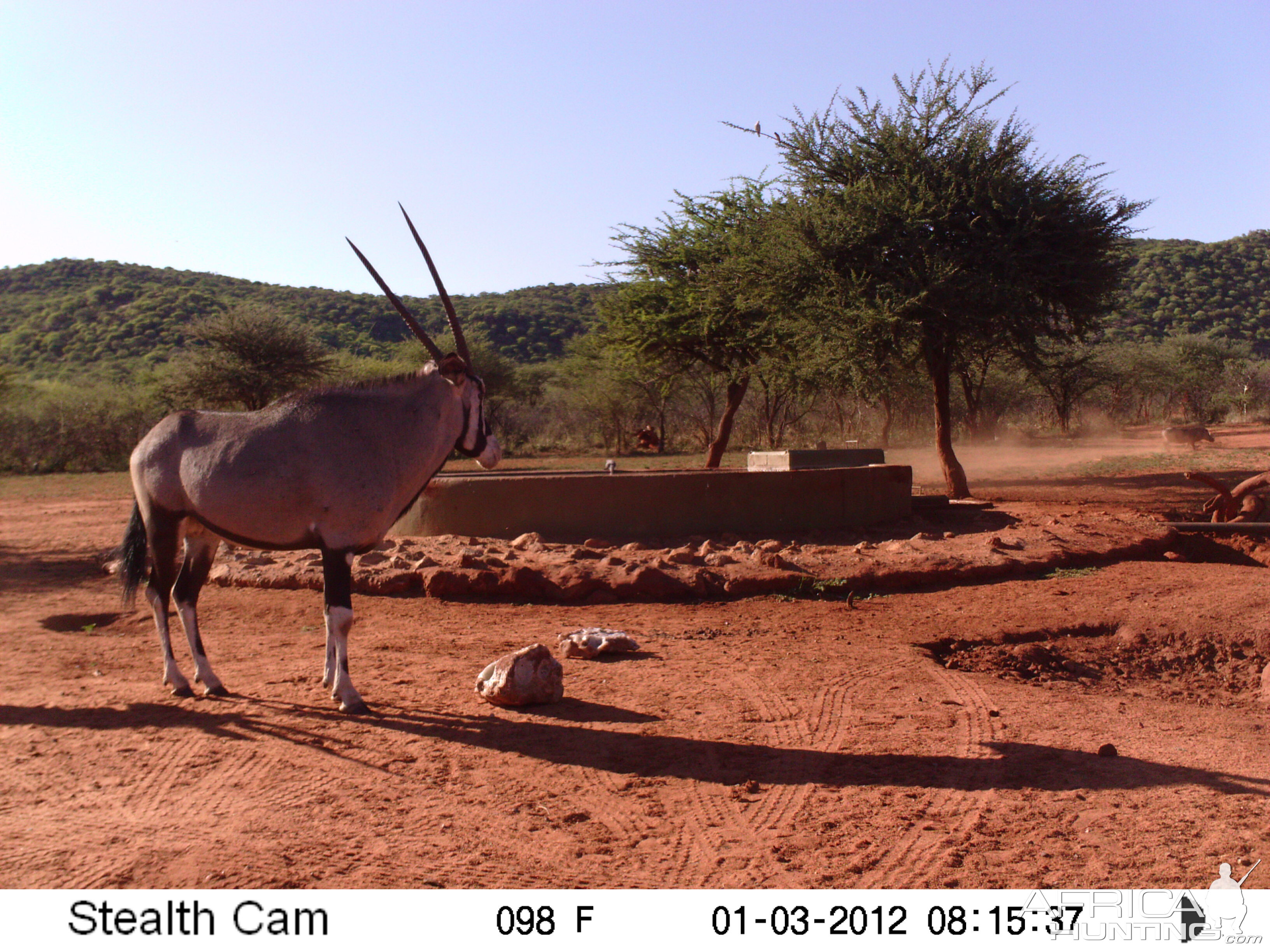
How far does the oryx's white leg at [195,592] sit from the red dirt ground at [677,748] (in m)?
0.17

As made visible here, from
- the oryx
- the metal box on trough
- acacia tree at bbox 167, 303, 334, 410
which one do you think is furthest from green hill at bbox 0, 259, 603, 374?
the oryx

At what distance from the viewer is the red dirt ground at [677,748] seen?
3.40 meters

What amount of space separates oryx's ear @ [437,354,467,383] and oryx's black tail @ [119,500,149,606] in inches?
88.3

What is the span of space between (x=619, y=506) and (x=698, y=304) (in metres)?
9.55

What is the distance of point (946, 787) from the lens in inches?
162

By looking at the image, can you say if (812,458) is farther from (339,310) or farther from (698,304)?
(339,310)

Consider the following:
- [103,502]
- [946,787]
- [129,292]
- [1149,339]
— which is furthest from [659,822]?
[129,292]

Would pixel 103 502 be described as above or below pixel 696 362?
below

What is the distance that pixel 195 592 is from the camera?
18.7 ft

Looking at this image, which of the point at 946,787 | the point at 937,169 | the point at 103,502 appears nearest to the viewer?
the point at 946,787

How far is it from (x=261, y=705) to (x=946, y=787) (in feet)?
12.3

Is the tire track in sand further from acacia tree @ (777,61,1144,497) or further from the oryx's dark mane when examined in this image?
acacia tree @ (777,61,1144,497)

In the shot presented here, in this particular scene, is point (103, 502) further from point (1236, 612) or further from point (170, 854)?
point (1236, 612)

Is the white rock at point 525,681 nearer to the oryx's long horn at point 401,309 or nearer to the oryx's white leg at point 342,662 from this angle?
the oryx's white leg at point 342,662
